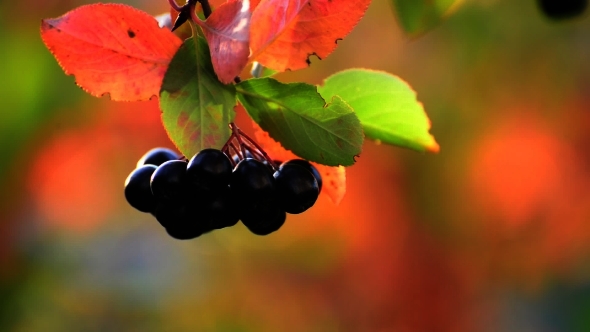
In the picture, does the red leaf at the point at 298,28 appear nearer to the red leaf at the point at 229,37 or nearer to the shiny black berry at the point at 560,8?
the red leaf at the point at 229,37

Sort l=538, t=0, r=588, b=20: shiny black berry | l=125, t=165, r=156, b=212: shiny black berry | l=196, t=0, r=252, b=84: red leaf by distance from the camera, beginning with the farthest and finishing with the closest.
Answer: l=538, t=0, r=588, b=20: shiny black berry < l=125, t=165, r=156, b=212: shiny black berry < l=196, t=0, r=252, b=84: red leaf

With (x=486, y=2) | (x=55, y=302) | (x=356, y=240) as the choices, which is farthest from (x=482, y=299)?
(x=55, y=302)

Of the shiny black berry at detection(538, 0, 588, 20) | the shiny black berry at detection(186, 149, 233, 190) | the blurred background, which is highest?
the shiny black berry at detection(538, 0, 588, 20)

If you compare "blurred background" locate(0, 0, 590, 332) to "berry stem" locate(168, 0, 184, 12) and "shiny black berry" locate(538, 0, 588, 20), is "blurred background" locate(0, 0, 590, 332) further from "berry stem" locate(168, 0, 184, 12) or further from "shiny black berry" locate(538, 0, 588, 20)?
"berry stem" locate(168, 0, 184, 12)

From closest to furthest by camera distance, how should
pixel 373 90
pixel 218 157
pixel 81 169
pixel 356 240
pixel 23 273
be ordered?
pixel 218 157
pixel 373 90
pixel 23 273
pixel 81 169
pixel 356 240

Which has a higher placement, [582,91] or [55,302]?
[582,91]

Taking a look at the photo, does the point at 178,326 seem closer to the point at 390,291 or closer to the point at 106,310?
the point at 106,310

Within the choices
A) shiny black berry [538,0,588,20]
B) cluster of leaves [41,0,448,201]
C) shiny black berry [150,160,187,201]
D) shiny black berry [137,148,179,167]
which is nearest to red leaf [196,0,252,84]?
cluster of leaves [41,0,448,201]

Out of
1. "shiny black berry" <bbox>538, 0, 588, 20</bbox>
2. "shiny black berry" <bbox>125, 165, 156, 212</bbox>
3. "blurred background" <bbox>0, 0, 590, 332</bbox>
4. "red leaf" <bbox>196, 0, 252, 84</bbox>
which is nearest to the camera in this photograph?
"red leaf" <bbox>196, 0, 252, 84</bbox>
